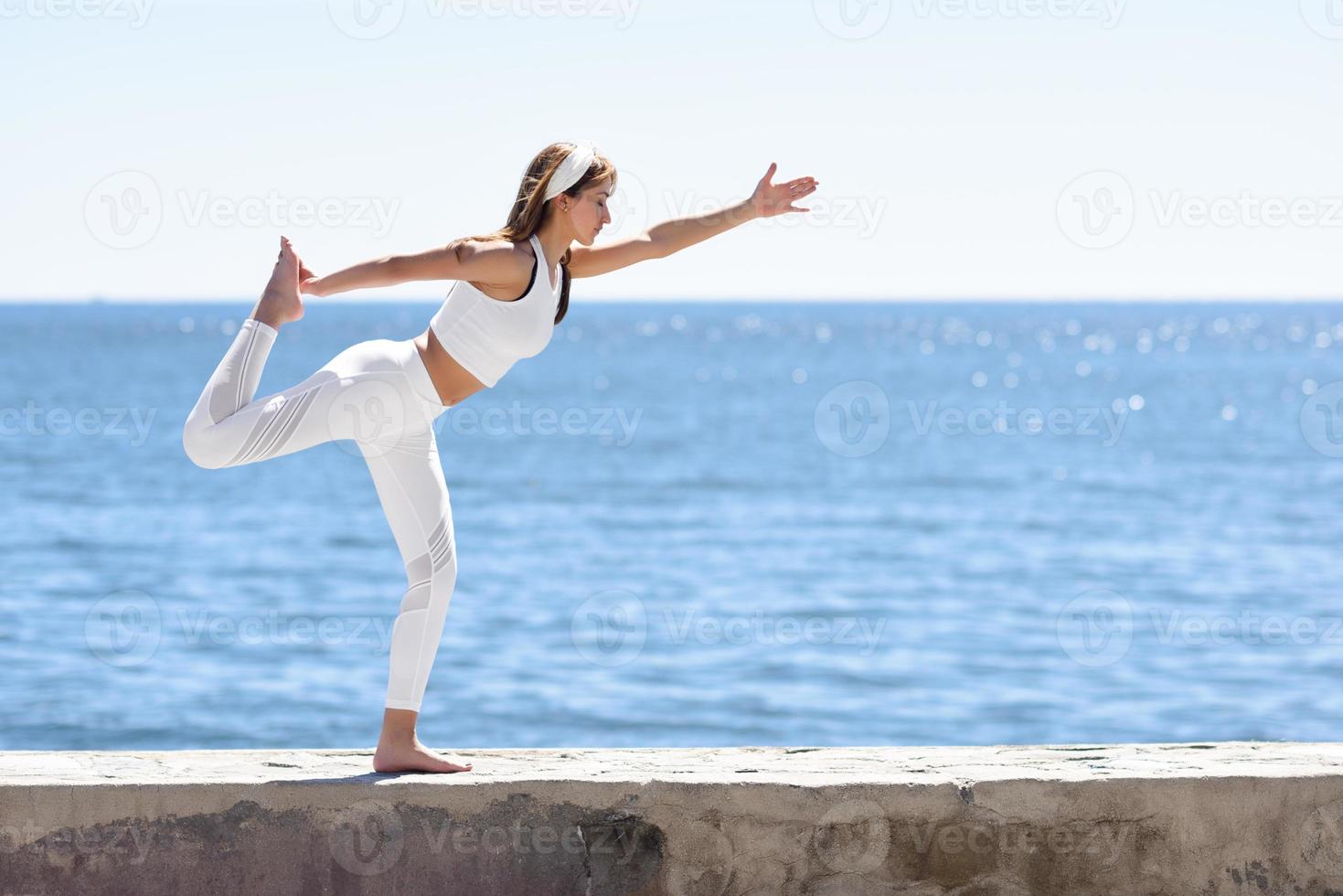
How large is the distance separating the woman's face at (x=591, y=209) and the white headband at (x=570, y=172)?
5 cm

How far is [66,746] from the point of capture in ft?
45.5

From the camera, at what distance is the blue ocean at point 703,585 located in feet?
49.9

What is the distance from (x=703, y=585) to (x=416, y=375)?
17.6 meters

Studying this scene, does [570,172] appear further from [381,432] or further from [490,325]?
[381,432]

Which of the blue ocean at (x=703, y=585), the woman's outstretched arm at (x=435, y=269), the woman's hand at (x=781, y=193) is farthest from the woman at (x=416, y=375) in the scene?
the blue ocean at (x=703, y=585)

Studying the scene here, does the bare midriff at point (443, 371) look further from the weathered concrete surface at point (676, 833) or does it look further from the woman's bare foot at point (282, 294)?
the weathered concrete surface at point (676, 833)

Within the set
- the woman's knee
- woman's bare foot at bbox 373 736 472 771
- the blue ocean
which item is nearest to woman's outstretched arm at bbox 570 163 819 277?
the woman's knee

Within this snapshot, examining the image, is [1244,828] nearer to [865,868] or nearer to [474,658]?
[865,868]

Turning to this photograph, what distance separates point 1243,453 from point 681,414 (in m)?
20.2

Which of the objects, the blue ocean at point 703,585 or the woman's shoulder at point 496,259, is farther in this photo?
the blue ocean at point 703,585

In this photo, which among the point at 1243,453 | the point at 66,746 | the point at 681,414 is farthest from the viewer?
the point at 681,414

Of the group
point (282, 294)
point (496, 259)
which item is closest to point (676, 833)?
point (496, 259)

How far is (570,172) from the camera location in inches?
171

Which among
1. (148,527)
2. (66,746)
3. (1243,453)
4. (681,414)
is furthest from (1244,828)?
(681,414)
